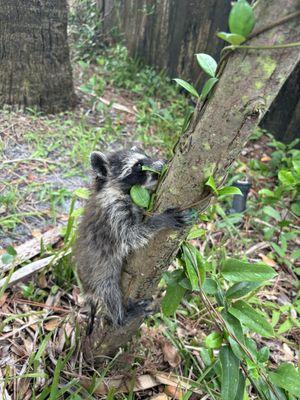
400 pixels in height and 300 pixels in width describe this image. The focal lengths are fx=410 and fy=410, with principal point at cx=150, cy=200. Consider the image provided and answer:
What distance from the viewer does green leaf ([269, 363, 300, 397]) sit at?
5.90 feet

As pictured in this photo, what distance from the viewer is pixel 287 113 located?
17.7 ft

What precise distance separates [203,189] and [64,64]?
147 inches

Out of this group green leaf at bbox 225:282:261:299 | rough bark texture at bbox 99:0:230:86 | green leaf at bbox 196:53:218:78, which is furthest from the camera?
rough bark texture at bbox 99:0:230:86

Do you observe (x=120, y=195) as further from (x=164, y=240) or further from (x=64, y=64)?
(x=64, y=64)

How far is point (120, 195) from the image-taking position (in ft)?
9.12

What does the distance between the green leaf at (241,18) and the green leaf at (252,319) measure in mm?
1225

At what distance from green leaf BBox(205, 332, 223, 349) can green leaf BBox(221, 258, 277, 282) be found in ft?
1.02

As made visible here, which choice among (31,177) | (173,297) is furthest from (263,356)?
(31,177)

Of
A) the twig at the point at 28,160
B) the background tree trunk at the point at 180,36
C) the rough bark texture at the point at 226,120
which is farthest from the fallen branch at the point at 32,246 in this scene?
the background tree trunk at the point at 180,36

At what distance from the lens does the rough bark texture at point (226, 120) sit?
1226 millimetres

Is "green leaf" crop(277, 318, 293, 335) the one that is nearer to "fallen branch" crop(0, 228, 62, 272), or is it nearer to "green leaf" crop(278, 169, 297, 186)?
"green leaf" crop(278, 169, 297, 186)

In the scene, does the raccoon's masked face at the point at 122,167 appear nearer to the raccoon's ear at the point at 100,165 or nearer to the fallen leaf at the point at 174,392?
the raccoon's ear at the point at 100,165

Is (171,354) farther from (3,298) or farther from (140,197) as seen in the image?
(140,197)

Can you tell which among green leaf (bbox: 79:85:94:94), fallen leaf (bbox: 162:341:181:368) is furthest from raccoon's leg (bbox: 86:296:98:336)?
green leaf (bbox: 79:85:94:94)
